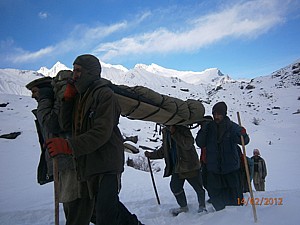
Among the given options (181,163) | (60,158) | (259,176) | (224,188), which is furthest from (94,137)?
(259,176)

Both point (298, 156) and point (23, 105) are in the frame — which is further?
point (23, 105)

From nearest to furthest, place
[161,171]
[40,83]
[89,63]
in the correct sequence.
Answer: [89,63]
[40,83]
[161,171]

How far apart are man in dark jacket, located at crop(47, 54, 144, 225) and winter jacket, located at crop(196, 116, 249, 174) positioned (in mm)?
2042

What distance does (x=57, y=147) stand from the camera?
2.20m

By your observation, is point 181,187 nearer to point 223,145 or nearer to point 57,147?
point 223,145

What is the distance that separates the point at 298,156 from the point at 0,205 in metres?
14.4

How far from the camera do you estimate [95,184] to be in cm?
264

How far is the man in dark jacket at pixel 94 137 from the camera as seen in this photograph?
231cm

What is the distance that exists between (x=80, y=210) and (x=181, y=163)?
6.87ft

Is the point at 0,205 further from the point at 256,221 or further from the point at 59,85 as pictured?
the point at 256,221

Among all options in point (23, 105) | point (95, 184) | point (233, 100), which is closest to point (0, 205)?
point (95, 184)

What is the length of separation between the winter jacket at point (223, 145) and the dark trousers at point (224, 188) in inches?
6.3

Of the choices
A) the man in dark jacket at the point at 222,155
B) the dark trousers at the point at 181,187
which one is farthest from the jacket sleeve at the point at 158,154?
the man in dark jacket at the point at 222,155
